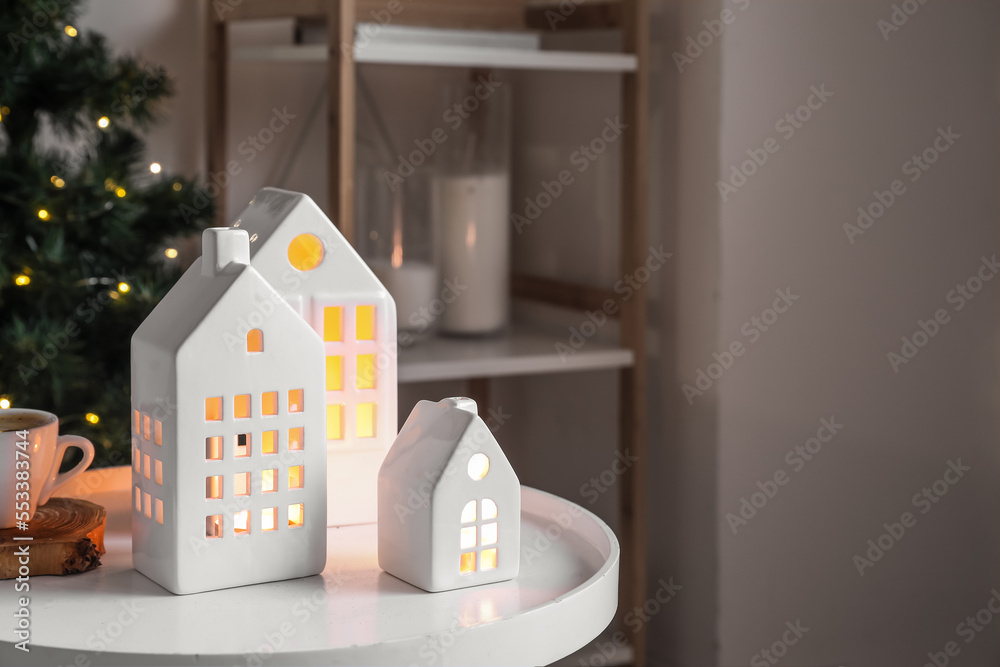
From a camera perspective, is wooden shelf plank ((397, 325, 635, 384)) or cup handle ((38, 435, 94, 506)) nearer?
cup handle ((38, 435, 94, 506))

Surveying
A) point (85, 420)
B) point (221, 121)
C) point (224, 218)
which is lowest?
point (85, 420)

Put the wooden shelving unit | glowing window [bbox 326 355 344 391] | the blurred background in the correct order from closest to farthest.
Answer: glowing window [bbox 326 355 344 391]
the blurred background
the wooden shelving unit

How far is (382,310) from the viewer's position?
0.83 meters

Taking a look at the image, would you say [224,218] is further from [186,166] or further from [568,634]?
[568,634]

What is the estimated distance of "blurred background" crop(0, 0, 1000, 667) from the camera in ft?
4.23

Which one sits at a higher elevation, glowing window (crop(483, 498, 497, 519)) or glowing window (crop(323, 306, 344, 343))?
glowing window (crop(323, 306, 344, 343))

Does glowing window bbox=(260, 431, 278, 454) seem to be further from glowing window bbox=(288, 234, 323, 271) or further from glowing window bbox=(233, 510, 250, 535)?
glowing window bbox=(288, 234, 323, 271)

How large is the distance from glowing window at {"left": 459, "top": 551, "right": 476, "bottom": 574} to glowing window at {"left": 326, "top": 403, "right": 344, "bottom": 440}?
0.55 ft

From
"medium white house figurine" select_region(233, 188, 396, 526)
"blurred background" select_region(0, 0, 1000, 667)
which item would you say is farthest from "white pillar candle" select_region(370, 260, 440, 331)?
"medium white house figurine" select_region(233, 188, 396, 526)

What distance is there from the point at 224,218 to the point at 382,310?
884 mm

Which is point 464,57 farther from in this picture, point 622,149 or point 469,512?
point 469,512

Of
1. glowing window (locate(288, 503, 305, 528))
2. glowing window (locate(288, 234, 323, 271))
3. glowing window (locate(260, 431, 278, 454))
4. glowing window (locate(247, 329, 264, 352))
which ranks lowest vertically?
glowing window (locate(288, 503, 305, 528))

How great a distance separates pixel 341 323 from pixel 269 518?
0.17 m

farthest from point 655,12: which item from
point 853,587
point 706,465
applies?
point 853,587
